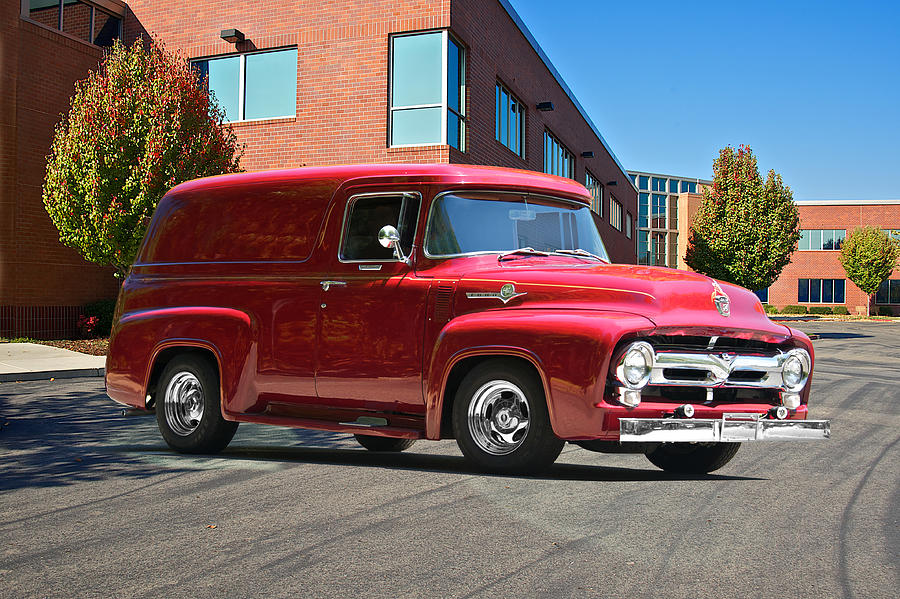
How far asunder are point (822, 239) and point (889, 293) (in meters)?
6.46

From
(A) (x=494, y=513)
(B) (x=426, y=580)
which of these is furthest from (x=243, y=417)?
(B) (x=426, y=580)

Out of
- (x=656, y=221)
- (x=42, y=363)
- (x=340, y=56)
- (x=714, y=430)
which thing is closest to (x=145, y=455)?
(x=714, y=430)

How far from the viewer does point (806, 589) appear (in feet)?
13.6

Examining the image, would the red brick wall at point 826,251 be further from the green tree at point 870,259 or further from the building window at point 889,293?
the green tree at point 870,259

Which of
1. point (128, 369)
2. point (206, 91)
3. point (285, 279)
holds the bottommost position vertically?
point (128, 369)

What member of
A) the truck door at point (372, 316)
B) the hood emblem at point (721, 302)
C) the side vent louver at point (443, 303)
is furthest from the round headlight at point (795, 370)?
the truck door at point (372, 316)

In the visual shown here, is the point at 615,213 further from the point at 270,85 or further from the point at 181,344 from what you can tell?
the point at 181,344

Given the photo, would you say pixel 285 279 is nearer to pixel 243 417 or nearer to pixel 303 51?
pixel 243 417

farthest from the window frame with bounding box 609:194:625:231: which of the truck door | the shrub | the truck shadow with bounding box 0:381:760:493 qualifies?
the truck door

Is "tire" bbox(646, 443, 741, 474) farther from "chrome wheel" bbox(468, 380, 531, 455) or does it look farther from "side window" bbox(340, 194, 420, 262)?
"side window" bbox(340, 194, 420, 262)

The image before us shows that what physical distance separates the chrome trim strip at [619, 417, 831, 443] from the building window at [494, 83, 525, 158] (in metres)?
18.1

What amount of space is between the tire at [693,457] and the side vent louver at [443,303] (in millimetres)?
1933

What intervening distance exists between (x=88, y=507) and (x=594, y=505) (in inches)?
128

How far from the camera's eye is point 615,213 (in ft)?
165
